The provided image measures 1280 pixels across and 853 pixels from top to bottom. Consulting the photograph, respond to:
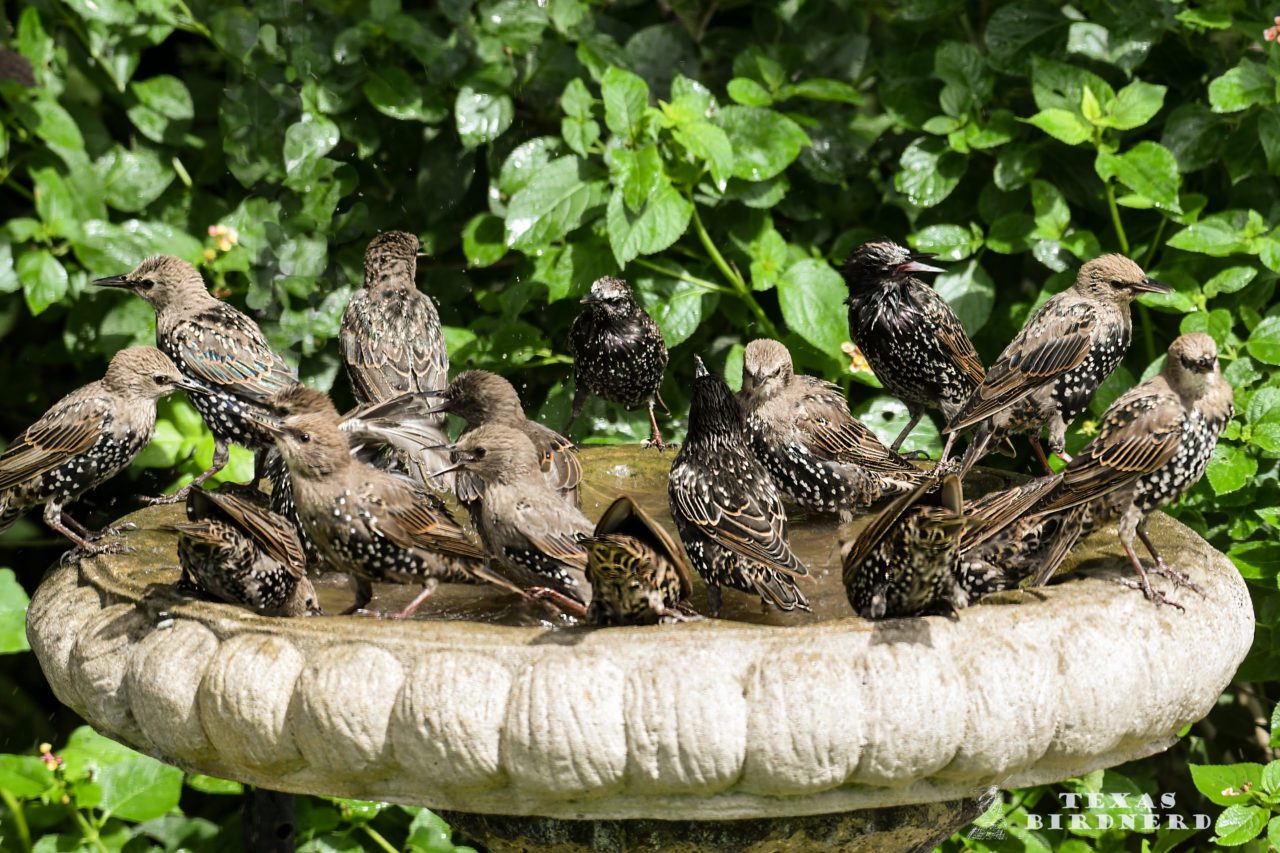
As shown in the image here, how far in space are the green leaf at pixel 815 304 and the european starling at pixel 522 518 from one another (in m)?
1.84

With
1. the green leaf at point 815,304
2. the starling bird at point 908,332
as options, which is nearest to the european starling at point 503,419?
the starling bird at point 908,332

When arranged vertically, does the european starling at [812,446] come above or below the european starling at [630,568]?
below

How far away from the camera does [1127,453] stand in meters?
3.28

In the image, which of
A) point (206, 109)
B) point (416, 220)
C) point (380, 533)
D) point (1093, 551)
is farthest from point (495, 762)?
point (206, 109)

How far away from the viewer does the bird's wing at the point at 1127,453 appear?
3.26 meters

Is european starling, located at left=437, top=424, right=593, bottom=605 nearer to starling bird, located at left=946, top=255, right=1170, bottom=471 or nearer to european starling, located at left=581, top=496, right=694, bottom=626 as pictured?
european starling, located at left=581, top=496, right=694, bottom=626

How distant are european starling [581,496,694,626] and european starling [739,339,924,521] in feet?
3.69

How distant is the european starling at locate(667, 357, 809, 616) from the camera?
3305 millimetres

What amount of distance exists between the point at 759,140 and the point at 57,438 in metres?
2.70

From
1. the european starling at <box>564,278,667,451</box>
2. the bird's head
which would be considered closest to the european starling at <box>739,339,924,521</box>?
the european starling at <box>564,278,667,451</box>

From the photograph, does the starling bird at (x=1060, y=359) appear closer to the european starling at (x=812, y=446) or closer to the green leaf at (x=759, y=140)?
the european starling at (x=812, y=446)

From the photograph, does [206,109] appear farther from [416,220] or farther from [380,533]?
[380,533]

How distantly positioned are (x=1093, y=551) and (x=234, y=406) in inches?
101

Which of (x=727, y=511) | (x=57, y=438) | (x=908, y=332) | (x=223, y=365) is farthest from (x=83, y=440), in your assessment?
(x=908, y=332)
